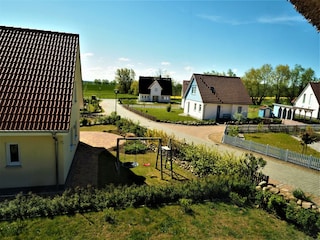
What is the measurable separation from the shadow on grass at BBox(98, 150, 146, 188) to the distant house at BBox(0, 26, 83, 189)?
2091mm

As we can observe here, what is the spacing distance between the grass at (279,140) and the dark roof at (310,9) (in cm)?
1853

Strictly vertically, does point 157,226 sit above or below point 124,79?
below

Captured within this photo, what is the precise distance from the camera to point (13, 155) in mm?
9883

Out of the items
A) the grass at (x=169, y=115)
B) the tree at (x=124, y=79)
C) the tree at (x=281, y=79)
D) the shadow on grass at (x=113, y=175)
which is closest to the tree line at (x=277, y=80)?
the tree at (x=281, y=79)

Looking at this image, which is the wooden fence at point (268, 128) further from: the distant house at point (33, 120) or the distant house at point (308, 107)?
the distant house at point (33, 120)

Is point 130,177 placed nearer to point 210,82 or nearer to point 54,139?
point 54,139

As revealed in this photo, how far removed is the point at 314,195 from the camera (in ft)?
36.3

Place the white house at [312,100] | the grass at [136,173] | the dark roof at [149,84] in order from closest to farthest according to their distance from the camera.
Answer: the grass at [136,173]
the white house at [312,100]
the dark roof at [149,84]

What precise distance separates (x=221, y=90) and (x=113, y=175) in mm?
27286

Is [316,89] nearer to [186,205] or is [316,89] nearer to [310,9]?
[186,205]

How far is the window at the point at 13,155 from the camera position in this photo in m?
9.76

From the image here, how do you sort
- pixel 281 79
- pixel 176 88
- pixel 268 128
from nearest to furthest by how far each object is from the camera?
pixel 268 128 → pixel 281 79 → pixel 176 88

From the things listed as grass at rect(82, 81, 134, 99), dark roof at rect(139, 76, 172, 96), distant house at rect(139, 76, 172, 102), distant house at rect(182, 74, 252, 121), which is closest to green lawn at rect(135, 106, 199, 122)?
distant house at rect(182, 74, 252, 121)

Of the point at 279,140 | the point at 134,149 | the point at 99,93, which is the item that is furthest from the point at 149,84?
the point at 134,149
